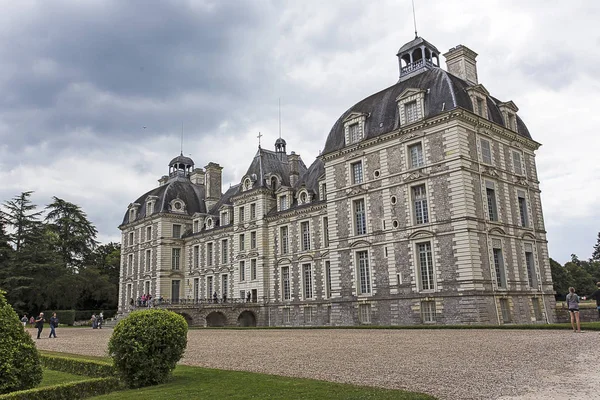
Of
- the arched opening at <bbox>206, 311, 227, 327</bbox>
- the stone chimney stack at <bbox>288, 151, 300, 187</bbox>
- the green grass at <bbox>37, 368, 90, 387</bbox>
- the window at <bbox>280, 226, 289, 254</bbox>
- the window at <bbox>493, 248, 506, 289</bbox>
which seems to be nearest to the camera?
the green grass at <bbox>37, 368, 90, 387</bbox>

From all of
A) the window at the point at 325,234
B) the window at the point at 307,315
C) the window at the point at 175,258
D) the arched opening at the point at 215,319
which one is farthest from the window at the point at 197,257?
the window at the point at 325,234

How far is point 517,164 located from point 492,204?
3944mm

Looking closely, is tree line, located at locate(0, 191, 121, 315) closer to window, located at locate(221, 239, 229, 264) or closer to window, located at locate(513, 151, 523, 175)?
window, located at locate(221, 239, 229, 264)

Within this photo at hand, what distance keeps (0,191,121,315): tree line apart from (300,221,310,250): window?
23898 mm

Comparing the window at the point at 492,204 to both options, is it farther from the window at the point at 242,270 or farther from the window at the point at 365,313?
the window at the point at 242,270

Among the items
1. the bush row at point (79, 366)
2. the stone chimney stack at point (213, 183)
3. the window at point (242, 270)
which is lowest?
the bush row at point (79, 366)

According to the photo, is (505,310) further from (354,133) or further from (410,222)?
(354,133)

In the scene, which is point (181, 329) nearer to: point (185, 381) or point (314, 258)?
point (185, 381)

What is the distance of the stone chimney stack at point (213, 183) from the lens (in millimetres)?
45938

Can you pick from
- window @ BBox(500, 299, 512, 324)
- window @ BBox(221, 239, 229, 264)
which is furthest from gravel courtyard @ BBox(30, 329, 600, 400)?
window @ BBox(221, 239, 229, 264)

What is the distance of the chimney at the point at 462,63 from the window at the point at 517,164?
4638 mm

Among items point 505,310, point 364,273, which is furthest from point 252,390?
point 364,273

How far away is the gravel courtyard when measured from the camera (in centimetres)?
707

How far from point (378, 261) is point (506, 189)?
740cm
